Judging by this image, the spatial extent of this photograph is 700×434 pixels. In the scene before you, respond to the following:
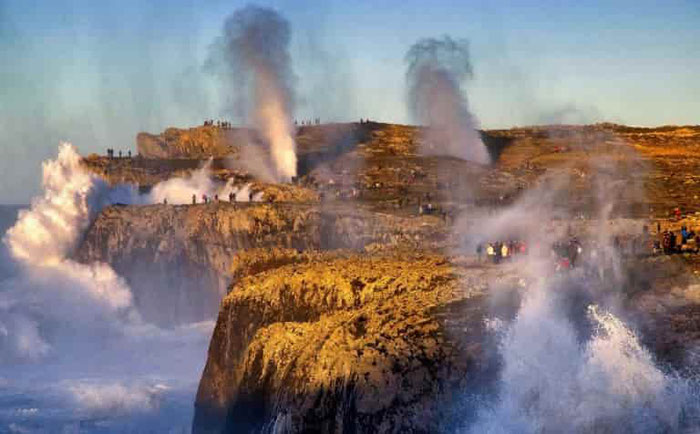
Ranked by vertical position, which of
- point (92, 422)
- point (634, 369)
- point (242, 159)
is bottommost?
point (92, 422)

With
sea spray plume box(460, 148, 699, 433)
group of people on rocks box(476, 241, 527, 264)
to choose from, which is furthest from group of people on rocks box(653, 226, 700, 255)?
sea spray plume box(460, 148, 699, 433)

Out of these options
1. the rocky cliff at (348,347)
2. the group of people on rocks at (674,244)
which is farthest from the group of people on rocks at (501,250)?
the group of people on rocks at (674,244)

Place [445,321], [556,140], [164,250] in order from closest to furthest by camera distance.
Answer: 1. [445,321]
2. [164,250]
3. [556,140]

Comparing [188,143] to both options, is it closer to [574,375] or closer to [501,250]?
[501,250]

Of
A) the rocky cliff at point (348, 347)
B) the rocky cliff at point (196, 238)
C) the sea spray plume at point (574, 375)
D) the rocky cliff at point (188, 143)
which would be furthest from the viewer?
Answer: the rocky cliff at point (188, 143)

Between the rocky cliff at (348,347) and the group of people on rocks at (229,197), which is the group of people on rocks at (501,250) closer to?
the rocky cliff at (348,347)

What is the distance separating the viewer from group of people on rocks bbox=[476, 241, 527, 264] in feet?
124

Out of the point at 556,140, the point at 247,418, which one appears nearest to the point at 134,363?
the point at 247,418

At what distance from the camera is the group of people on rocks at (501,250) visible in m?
37.9

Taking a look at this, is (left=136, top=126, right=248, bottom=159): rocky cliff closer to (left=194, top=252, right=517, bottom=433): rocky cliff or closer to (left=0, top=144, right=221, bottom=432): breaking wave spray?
(left=0, top=144, right=221, bottom=432): breaking wave spray

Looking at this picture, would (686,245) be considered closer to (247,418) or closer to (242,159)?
(247,418)

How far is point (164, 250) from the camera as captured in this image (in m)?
60.7

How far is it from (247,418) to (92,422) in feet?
42.1

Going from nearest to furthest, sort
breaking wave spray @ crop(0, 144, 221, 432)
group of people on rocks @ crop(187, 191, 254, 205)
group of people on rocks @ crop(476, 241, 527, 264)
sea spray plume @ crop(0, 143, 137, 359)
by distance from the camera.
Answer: group of people on rocks @ crop(476, 241, 527, 264) → breaking wave spray @ crop(0, 144, 221, 432) → sea spray plume @ crop(0, 143, 137, 359) → group of people on rocks @ crop(187, 191, 254, 205)
